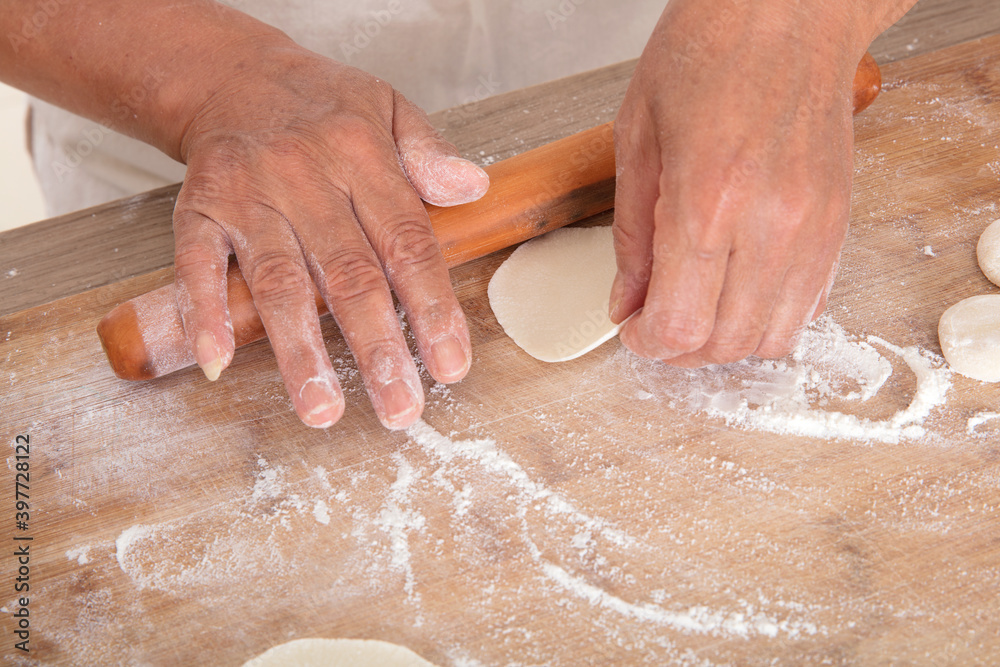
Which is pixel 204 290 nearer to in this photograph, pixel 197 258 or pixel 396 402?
pixel 197 258

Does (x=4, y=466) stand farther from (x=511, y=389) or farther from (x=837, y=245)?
(x=837, y=245)

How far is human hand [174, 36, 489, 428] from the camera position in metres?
0.97

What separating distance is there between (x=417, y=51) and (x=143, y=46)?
0.57 metres

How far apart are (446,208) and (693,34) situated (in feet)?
1.44

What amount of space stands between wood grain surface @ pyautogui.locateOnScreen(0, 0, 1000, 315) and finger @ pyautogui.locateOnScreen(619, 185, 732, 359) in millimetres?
593

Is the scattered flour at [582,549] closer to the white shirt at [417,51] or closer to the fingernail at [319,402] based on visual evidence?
the fingernail at [319,402]

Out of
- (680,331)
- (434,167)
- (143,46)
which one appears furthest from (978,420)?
(143,46)

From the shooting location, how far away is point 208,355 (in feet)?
3.17

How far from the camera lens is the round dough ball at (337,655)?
31.9 inches

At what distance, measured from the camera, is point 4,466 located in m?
1.03

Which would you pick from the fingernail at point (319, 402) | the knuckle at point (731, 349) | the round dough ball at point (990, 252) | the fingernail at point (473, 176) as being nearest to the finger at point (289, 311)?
the fingernail at point (319, 402)

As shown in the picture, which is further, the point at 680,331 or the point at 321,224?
the point at 321,224

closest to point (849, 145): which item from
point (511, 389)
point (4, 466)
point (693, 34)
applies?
point (693, 34)

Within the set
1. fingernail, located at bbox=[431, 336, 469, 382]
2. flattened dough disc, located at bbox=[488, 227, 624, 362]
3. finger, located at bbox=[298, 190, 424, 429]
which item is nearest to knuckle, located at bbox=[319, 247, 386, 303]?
finger, located at bbox=[298, 190, 424, 429]
